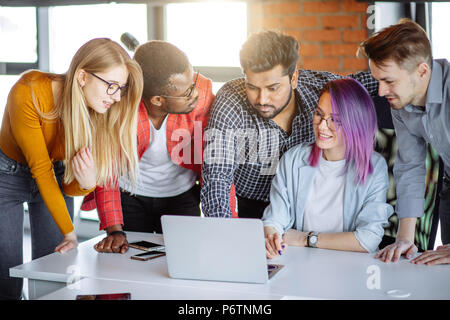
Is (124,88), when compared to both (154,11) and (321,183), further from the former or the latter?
(154,11)

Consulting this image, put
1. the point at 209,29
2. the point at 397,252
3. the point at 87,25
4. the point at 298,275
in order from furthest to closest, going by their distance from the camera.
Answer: the point at 87,25
the point at 209,29
the point at 397,252
the point at 298,275

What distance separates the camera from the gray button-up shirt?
207 cm

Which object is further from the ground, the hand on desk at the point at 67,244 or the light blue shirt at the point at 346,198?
the light blue shirt at the point at 346,198

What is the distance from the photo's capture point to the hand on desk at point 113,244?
2010 mm

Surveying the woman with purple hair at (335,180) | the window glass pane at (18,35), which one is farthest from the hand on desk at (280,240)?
the window glass pane at (18,35)

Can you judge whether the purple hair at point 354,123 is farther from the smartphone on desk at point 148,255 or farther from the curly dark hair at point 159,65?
the smartphone on desk at point 148,255

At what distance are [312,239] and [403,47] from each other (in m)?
0.75

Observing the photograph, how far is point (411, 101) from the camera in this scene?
6.82ft

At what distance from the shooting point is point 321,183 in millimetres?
2162

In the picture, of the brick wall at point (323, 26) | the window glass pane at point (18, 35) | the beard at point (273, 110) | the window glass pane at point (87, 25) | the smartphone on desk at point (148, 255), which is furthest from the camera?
the window glass pane at point (18, 35)

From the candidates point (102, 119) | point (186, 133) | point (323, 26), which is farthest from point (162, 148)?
point (323, 26)

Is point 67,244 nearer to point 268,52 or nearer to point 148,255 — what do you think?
point 148,255

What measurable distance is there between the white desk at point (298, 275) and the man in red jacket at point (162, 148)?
0.72ft

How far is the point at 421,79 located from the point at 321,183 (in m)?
0.52
